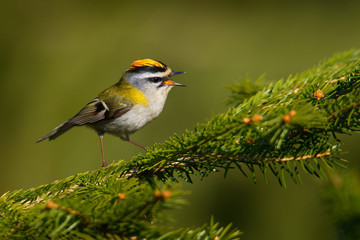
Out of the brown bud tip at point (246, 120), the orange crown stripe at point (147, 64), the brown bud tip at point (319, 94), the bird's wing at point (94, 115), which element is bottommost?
the brown bud tip at point (319, 94)

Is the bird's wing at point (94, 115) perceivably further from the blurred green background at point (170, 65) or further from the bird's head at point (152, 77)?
the blurred green background at point (170, 65)

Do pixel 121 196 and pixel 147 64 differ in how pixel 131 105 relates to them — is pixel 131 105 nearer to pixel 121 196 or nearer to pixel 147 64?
pixel 147 64

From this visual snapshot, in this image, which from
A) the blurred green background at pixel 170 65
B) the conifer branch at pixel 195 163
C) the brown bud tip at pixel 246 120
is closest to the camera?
the conifer branch at pixel 195 163

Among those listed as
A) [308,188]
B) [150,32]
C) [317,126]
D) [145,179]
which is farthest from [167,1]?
[317,126]

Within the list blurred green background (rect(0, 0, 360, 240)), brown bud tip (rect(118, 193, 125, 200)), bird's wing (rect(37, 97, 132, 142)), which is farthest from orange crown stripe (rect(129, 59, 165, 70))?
brown bud tip (rect(118, 193, 125, 200))

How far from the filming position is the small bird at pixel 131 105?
8.11 feet

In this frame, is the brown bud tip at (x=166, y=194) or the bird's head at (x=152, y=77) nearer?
the brown bud tip at (x=166, y=194)

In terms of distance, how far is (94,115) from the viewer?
2525mm

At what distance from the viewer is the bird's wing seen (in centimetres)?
248

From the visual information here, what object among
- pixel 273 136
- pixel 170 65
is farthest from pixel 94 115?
pixel 273 136

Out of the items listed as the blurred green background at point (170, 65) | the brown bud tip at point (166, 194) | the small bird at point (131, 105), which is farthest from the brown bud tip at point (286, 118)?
the blurred green background at point (170, 65)

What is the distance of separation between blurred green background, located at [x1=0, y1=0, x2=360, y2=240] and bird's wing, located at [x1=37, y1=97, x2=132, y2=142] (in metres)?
0.48

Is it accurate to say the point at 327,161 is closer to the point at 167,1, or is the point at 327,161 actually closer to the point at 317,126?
the point at 317,126

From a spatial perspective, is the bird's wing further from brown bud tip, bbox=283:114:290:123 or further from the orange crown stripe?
brown bud tip, bbox=283:114:290:123
